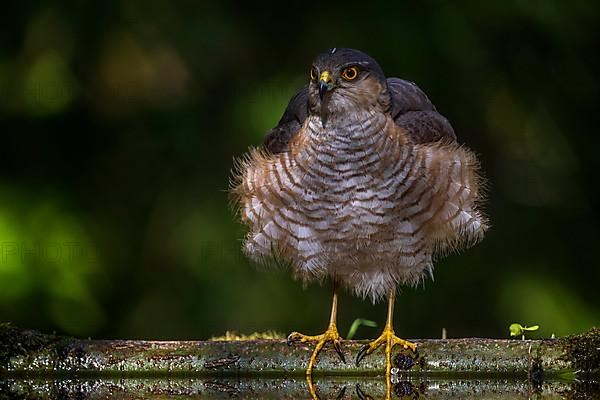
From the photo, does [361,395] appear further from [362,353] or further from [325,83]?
[325,83]

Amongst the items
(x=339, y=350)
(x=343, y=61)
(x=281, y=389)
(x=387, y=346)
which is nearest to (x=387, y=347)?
(x=387, y=346)

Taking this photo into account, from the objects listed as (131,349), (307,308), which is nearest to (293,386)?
(131,349)

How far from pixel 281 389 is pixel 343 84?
1280 millimetres

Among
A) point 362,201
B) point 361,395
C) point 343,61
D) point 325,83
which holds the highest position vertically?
point 343,61

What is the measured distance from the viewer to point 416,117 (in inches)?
194

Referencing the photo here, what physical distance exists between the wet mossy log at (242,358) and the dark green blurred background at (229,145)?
109 inches

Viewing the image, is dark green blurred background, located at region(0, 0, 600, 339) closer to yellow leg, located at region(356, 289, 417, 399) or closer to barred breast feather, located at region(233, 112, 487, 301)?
barred breast feather, located at region(233, 112, 487, 301)

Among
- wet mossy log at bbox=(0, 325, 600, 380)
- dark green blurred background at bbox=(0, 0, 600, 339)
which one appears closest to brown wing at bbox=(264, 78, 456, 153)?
wet mossy log at bbox=(0, 325, 600, 380)

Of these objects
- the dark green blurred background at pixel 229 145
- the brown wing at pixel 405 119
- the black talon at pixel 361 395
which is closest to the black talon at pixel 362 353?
the black talon at pixel 361 395

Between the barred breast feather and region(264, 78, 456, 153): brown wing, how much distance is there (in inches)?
2.3

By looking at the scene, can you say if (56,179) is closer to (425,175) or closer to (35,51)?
(35,51)

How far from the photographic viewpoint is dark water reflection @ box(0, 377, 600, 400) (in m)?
3.80

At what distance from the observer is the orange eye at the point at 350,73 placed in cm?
462

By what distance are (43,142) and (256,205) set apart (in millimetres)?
3177
